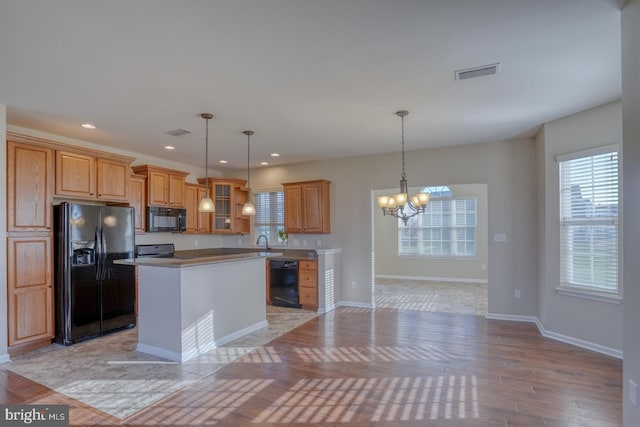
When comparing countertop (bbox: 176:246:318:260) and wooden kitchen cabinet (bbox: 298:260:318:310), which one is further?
countertop (bbox: 176:246:318:260)

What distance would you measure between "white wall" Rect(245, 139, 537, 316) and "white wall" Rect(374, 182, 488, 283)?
206cm

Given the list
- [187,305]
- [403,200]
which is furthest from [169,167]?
[403,200]

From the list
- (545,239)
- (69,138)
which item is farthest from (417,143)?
(69,138)

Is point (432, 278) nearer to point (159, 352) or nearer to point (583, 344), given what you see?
point (583, 344)

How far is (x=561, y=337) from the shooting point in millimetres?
4195

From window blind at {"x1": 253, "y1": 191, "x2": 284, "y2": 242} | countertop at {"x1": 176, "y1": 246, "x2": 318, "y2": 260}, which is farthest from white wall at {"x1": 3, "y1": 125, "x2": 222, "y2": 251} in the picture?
window blind at {"x1": 253, "y1": 191, "x2": 284, "y2": 242}

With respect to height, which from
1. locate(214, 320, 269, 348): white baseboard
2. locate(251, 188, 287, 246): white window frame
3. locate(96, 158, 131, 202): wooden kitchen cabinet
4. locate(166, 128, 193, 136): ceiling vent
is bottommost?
locate(214, 320, 269, 348): white baseboard

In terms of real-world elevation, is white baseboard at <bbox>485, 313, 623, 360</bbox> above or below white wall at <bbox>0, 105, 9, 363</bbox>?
below

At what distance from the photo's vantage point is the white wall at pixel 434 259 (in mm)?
8672

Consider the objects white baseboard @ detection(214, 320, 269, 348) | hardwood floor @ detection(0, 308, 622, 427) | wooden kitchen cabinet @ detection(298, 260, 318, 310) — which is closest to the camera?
hardwood floor @ detection(0, 308, 622, 427)

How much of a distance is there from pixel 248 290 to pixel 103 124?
108 inches

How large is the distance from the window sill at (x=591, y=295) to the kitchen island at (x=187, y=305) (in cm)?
396

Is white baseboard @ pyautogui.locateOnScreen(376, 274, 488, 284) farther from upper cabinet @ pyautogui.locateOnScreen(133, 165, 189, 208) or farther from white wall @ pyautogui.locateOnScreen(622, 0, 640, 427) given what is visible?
white wall @ pyautogui.locateOnScreen(622, 0, 640, 427)

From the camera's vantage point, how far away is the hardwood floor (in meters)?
2.53
